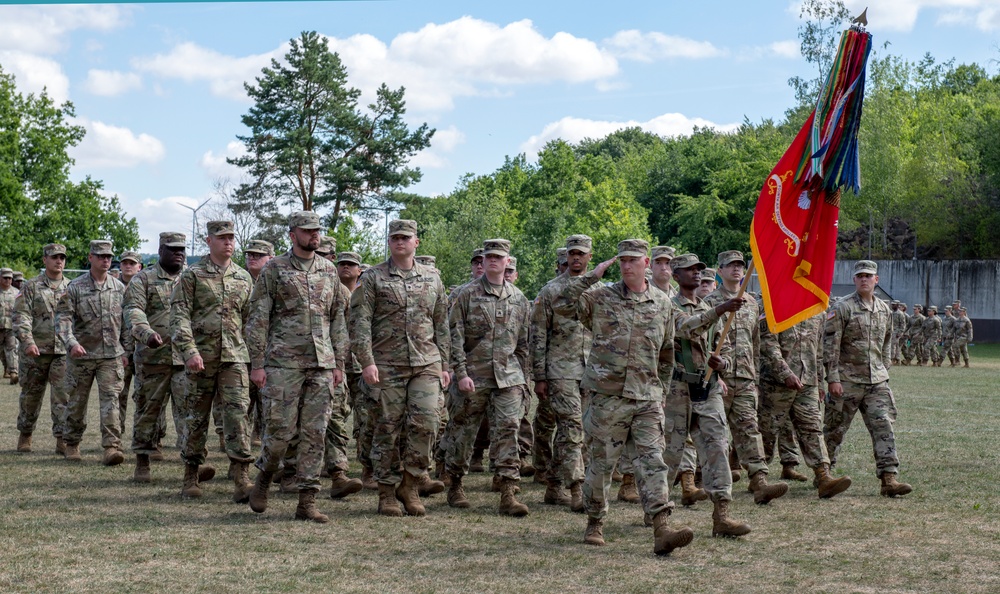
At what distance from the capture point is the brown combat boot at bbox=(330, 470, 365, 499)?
32.3 feet

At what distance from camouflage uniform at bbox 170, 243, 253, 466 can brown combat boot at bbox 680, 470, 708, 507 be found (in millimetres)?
3990

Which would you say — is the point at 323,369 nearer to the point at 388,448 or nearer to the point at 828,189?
the point at 388,448

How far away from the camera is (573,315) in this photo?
8.38 metres

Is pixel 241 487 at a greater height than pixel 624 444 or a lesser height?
lesser

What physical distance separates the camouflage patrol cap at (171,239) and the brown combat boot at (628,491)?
16.8 feet

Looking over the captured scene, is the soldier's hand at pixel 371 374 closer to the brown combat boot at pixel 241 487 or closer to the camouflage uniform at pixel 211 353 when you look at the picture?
the camouflage uniform at pixel 211 353

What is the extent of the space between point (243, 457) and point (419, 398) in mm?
1813

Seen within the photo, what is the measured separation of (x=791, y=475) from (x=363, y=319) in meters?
5.22

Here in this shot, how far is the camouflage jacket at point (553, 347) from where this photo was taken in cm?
1003

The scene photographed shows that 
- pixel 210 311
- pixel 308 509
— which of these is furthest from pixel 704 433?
pixel 210 311

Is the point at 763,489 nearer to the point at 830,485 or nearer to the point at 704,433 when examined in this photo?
the point at 830,485

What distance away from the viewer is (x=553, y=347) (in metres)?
10.1

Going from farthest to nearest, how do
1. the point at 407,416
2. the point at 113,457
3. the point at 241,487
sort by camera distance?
the point at 113,457 < the point at 241,487 < the point at 407,416

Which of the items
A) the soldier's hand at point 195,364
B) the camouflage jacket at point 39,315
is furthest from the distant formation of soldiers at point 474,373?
the camouflage jacket at point 39,315
